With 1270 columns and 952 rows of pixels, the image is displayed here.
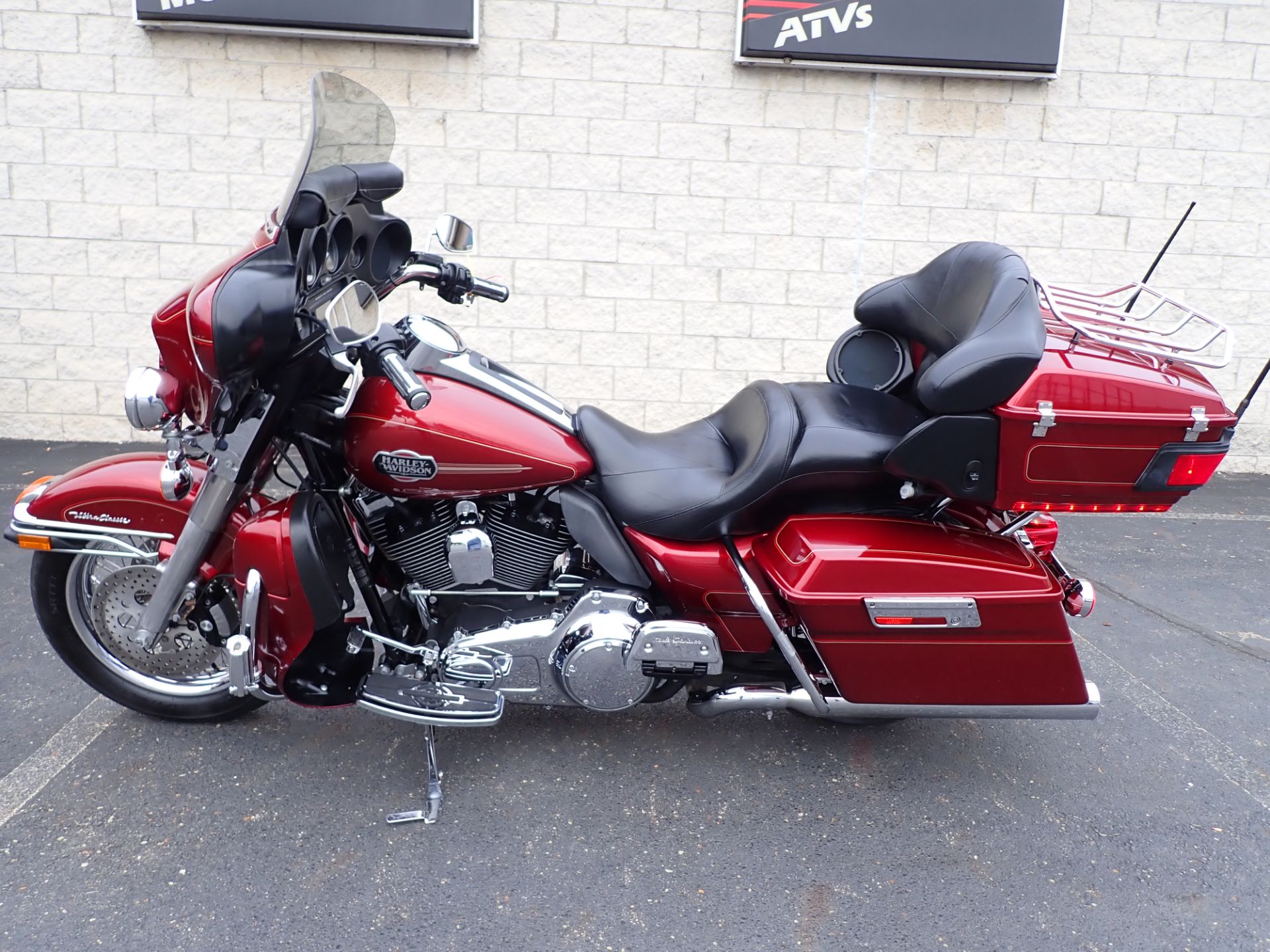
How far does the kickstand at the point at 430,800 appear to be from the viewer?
2.44 meters

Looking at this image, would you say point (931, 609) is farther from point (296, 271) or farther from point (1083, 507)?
point (296, 271)

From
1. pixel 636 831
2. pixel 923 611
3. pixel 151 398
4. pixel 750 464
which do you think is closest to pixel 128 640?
pixel 151 398

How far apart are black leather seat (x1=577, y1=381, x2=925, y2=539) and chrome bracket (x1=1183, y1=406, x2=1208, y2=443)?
0.66 metres

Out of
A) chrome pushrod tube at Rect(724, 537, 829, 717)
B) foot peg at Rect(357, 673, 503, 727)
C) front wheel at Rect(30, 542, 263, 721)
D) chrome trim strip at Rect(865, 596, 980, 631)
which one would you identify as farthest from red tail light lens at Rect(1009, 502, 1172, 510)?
front wheel at Rect(30, 542, 263, 721)

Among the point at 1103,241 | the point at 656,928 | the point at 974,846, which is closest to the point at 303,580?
the point at 656,928

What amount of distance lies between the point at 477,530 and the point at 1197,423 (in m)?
1.88

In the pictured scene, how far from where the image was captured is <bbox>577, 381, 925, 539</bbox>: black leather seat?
2406 mm

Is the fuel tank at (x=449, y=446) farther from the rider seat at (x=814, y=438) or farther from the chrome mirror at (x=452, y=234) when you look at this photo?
the chrome mirror at (x=452, y=234)

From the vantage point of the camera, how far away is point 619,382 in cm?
616

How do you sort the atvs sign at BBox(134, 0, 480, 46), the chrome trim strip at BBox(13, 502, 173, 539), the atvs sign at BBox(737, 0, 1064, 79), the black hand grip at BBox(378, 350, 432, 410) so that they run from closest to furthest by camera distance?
the black hand grip at BBox(378, 350, 432, 410) → the chrome trim strip at BBox(13, 502, 173, 539) → the atvs sign at BBox(134, 0, 480, 46) → the atvs sign at BBox(737, 0, 1064, 79)

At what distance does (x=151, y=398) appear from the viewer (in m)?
2.26

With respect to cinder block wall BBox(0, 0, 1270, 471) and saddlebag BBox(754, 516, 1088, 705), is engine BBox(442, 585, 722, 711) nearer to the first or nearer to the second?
saddlebag BBox(754, 516, 1088, 705)

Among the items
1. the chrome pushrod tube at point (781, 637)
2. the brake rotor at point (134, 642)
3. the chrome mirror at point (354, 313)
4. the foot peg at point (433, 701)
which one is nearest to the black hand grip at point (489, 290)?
the chrome mirror at point (354, 313)

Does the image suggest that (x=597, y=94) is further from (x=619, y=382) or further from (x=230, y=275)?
(x=230, y=275)
